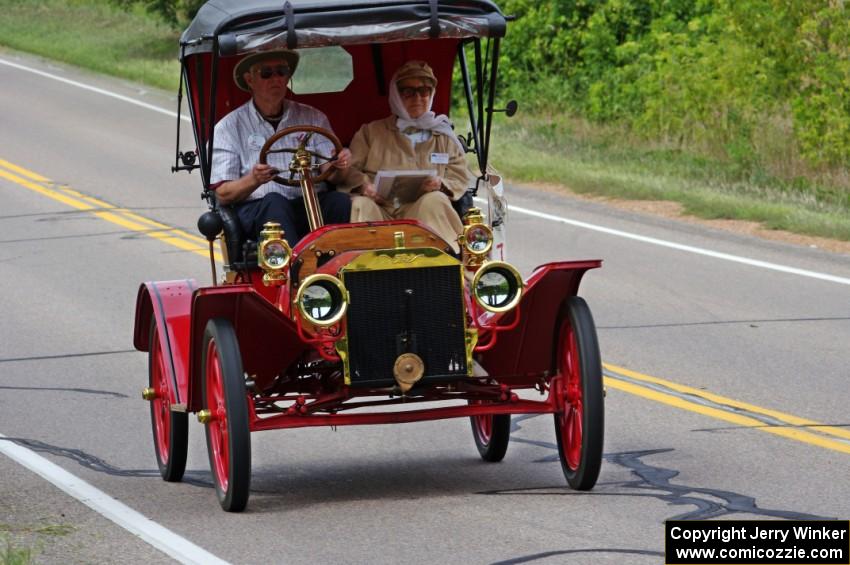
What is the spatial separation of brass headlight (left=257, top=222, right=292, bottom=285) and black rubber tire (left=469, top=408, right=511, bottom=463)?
1364 millimetres

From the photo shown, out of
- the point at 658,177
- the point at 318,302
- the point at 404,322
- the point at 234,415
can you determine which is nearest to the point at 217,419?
the point at 234,415

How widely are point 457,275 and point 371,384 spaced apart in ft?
1.94

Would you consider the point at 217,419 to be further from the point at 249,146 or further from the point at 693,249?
the point at 693,249

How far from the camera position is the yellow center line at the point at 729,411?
26.3ft

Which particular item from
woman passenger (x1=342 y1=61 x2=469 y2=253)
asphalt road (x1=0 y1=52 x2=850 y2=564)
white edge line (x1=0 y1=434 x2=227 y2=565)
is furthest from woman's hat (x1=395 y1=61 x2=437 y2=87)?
white edge line (x1=0 y1=434 x2=227 y2=565)

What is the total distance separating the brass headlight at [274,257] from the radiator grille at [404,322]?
473mm

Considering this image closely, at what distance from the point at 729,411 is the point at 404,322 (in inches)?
104

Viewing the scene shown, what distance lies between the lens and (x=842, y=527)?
622cm

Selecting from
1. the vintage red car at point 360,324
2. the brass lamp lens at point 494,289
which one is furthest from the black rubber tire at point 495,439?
the brass lamp lens at point 494,289

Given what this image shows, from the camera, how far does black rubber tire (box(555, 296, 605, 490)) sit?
22.1 feet

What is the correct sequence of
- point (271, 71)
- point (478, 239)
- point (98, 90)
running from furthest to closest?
point (98, 90), point (271, 71), point (478, 239)

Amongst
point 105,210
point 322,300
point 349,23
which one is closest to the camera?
point 322,300

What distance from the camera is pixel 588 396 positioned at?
6.74 m

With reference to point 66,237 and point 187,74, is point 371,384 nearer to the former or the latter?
point 187,74
